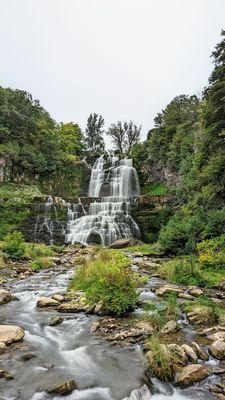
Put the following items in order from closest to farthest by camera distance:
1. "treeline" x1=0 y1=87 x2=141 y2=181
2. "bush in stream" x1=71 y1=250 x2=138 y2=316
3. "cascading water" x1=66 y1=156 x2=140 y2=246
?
"bush in stream" x1=71 y1=250 x2=138 y2=316 → "cascading water" x1=66 y1=156 x2=140 y2=246 → "treeline" x1=0 y1=87 x2=141 y2=181

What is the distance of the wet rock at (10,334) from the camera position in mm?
6031

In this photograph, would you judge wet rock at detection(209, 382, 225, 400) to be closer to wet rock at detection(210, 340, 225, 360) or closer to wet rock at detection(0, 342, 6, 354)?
wet rock at detection(210, 340, 225, 360)

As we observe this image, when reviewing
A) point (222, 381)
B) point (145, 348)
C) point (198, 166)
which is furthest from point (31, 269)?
point (198, 166)

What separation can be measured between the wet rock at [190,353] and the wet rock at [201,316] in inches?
65.1

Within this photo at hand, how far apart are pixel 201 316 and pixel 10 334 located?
4.21 m

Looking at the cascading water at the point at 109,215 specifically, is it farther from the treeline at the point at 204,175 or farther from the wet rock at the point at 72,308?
the wet rock at the point at 72,308

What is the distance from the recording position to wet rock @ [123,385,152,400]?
4348 millimetres

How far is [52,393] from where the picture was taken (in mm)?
4395

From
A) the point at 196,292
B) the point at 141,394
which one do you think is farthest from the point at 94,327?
the point at 196,292

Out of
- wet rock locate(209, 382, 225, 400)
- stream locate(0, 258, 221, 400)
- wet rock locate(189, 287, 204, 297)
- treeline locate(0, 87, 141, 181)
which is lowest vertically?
stream locate(0, 258, 221, 400)

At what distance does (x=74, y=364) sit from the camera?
5398mm

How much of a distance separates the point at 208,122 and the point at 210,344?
57.8ft

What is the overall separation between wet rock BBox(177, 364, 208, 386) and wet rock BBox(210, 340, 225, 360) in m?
0.62

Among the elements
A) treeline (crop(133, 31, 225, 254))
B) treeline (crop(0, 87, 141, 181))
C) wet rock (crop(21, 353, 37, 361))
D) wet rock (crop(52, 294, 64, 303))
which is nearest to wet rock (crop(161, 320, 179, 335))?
wet rock (crop(21, 353, 37, 361))
